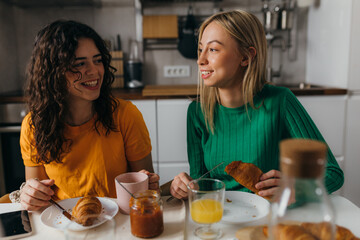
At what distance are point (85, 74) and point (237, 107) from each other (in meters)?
0.58

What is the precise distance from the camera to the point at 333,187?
95 centimetres

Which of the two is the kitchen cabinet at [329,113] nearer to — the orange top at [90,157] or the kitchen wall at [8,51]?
the orange top at [90,157]

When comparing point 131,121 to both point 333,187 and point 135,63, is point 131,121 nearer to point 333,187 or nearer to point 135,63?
point 333,187

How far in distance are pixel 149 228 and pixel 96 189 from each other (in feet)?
1.62

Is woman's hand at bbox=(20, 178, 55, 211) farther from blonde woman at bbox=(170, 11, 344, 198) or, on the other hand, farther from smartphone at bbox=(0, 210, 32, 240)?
blonde woman at bbox=(170, 11, 344, 198)

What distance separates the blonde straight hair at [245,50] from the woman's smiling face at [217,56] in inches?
0.8

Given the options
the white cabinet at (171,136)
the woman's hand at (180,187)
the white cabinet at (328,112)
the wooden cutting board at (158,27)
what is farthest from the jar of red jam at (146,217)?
the wooden cutting board at (158,27)

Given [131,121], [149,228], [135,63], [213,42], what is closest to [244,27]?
[213,42]

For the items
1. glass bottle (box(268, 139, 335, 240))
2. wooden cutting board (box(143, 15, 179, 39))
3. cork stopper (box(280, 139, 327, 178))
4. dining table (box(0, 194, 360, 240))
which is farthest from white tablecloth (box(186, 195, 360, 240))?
wooden cutting board (box(143, 15, 179, 39))

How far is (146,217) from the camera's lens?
2.30ft

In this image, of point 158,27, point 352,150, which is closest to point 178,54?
point 158,27

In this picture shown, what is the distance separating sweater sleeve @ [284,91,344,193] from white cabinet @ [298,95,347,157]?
1.13m

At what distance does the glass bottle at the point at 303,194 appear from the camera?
1.24 ft

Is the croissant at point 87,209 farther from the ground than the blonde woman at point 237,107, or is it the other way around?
the blonde woman at point 237,107
